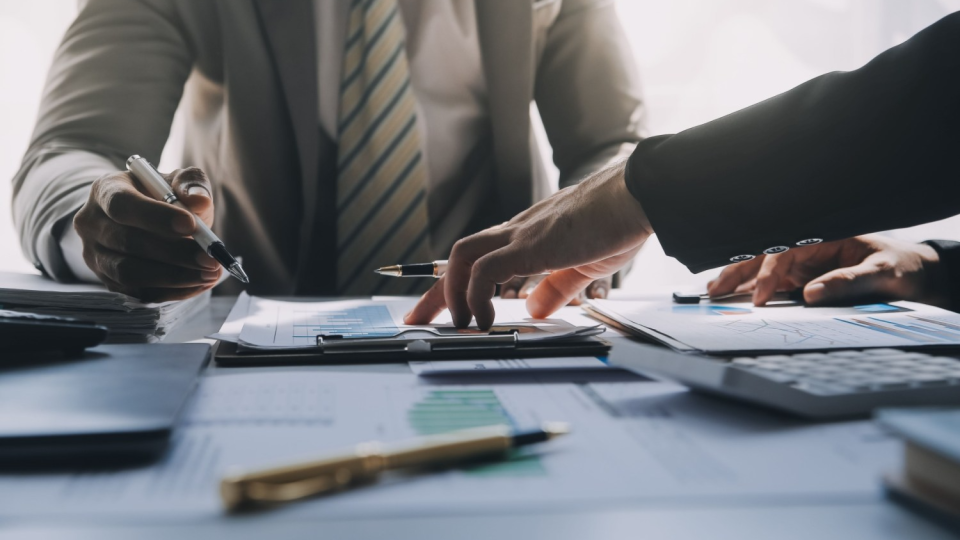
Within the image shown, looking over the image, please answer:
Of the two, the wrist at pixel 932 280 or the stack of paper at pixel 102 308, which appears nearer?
the stack of paper at pixel 102 308

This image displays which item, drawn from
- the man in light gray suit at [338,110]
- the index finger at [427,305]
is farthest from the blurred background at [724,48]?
the index finger at [427,305]

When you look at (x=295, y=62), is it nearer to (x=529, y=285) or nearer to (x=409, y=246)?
(x=409, y=246)

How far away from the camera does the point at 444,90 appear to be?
4.74 feet

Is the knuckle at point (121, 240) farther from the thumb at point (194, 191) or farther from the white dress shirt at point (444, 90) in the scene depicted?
the white dress shirt at point (444, 90)

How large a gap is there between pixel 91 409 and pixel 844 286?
801 mm

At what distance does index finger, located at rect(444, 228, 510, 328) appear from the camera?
736mm

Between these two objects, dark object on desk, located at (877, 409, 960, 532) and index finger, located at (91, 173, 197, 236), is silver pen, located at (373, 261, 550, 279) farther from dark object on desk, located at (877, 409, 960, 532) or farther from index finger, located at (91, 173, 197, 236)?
dark object on desk, located at (877, 409, 960, 532)

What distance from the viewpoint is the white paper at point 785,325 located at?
0.63 meters

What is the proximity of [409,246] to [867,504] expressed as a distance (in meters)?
1.18

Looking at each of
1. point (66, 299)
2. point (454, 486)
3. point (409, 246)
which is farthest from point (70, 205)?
point (454, 486)

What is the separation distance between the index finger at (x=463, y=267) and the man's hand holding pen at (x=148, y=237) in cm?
26

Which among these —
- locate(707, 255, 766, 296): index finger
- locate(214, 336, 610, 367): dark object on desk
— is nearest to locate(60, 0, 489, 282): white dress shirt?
locate(707, 255, 766, 296): index finger

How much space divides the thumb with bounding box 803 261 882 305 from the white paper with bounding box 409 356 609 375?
381mm

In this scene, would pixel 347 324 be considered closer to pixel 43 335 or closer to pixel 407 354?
pixel 407 354
